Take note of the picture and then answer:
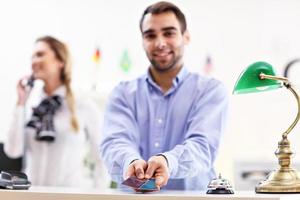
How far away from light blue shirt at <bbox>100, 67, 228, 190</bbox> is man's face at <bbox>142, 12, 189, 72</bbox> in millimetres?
62

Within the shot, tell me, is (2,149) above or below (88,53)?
below

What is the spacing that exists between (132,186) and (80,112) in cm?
226

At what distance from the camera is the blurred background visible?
13.7 ft

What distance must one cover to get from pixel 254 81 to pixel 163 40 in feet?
1.49

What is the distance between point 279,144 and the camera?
147 cm

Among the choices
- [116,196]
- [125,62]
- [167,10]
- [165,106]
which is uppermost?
[125,62]

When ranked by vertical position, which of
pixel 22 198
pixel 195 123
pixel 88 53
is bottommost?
pixel 22 198

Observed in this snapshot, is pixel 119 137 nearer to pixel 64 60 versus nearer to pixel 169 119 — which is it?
pixel 169 119

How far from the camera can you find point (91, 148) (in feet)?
12.0

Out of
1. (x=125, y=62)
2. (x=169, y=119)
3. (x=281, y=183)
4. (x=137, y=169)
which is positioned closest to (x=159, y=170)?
(x=137, y=169)

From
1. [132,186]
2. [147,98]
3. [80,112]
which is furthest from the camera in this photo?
[80,112]

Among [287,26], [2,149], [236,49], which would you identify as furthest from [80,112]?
[287,26]

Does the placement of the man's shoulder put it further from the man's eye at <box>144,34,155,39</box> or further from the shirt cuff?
the shirt cuff

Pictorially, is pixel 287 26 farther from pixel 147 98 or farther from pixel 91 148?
pixel 147 98
